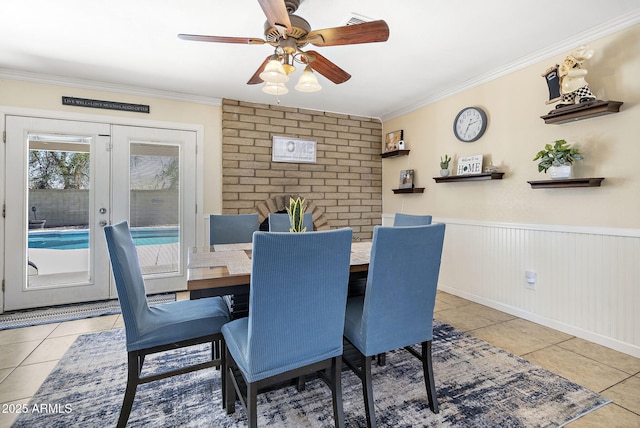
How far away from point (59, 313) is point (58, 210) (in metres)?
1.02

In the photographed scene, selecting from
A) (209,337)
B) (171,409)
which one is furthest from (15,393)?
(209,337)

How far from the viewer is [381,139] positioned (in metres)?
4.70

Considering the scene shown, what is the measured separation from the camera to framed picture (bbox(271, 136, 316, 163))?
4.02 meters

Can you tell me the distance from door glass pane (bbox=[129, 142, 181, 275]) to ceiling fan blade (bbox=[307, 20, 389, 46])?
2.51 meters

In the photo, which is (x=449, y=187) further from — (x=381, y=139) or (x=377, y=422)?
(x=377, y=422)

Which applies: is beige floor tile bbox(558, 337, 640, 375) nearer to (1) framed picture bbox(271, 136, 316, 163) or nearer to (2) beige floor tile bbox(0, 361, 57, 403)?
(1) framed picture bbox(271, 136, 316, 163)

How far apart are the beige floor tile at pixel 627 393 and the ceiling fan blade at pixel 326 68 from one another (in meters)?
2.46

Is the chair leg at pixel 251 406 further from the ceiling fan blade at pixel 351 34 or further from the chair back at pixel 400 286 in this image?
the ceiling fan blade at pixel 351 34

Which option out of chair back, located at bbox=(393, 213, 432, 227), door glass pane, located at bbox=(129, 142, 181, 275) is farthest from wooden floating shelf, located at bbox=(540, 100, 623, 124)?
door glass pane, located at bbox=(129, 142, 181, 275)

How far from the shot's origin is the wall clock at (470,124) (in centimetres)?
316

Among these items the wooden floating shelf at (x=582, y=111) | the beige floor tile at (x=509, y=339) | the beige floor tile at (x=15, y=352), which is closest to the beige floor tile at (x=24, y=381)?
the beige floor tile at (x=15, y=352)

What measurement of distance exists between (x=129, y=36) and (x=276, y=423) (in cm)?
279

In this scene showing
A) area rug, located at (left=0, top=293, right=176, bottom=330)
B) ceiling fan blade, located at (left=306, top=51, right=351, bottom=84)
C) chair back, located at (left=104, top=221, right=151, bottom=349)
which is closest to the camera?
chair back, located at (left=104, top=221, right=151, bottom=349)

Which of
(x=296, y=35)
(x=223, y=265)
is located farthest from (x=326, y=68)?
(x=223, y=265)
